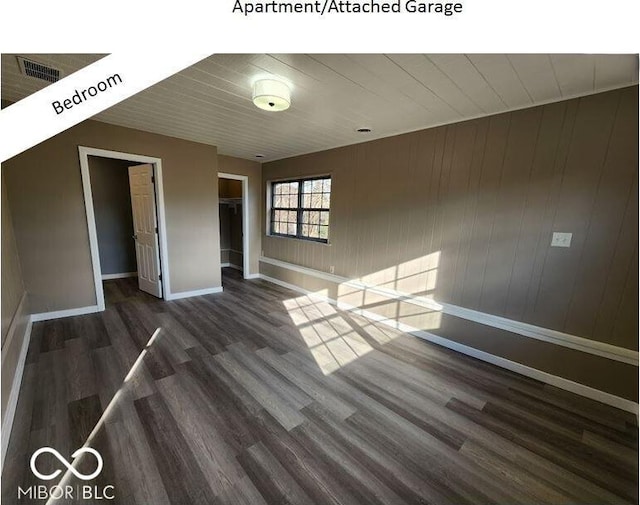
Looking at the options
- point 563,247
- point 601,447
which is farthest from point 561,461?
point 563,247

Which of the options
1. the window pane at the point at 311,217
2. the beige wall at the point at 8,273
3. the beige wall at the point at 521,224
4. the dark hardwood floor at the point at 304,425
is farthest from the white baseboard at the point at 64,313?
the beige wall at the point at 521,224

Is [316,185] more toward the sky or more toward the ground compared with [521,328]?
more toward the sky

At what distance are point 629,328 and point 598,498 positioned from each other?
1.25 m

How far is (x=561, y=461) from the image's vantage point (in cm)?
149

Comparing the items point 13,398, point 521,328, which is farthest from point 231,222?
point 521,328

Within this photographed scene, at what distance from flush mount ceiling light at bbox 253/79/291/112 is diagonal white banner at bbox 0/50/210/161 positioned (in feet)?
3.57

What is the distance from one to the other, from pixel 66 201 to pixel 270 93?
287 centimetres

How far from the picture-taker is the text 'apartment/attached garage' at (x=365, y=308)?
142 cm

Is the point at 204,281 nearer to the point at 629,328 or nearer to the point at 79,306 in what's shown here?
the point at 79,306

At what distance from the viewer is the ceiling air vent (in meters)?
1.74

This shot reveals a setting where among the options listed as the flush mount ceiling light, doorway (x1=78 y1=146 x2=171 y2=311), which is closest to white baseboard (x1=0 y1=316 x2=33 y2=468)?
doorway (x1=78 y1=146 x2=171 y2=311)

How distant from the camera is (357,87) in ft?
6.40
